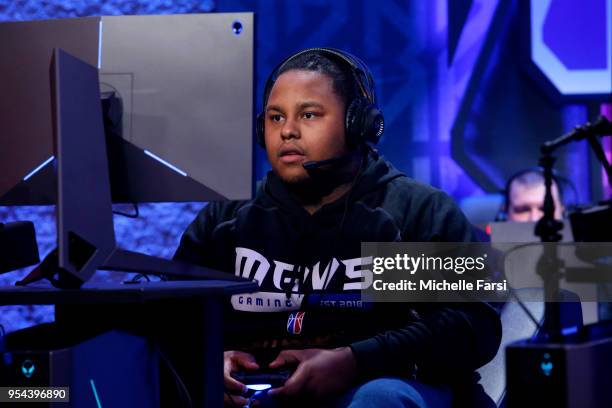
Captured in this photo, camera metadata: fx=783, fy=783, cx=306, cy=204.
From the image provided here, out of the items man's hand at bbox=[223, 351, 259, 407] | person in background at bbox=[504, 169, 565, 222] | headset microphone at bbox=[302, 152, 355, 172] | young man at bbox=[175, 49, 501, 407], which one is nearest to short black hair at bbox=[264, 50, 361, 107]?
young man at bbox=[175, 49, 501, 407]

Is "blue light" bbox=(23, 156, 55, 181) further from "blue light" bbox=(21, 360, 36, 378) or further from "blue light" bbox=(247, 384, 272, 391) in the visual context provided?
"blue light" bbox=(247, 384, 272, 391)

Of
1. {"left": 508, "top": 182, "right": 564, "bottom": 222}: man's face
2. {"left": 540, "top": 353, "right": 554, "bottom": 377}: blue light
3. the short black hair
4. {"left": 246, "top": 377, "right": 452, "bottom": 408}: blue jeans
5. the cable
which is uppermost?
the short black hair

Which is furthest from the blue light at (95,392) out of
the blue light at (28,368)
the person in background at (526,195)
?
the person in background at (526,195)

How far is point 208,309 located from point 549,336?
0.49 m

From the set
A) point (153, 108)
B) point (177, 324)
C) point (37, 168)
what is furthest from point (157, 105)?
point (177, 324)

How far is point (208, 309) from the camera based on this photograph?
1.17 meters

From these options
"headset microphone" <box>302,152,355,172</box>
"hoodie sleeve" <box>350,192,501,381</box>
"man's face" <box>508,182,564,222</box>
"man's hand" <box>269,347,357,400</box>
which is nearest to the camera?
"man's hand" <box>269,347,357,400</box>

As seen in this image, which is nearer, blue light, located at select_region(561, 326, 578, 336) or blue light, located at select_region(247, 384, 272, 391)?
blue light, located at select_region(561, 326, 578, 336)

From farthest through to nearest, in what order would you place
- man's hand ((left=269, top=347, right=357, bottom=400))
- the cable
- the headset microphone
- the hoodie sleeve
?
the headset microphone → the hoodie sleeve → man's hand ((left=269, top=347, right=357, bottom=400)) → the cable

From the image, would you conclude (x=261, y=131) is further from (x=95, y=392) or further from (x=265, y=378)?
(x=95, y=392)

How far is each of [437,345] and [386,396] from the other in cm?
21

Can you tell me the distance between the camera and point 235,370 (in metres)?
1.41

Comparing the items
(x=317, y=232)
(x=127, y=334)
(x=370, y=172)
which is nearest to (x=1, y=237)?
(x=127, y=334)

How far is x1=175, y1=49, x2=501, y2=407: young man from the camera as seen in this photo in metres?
1.40
